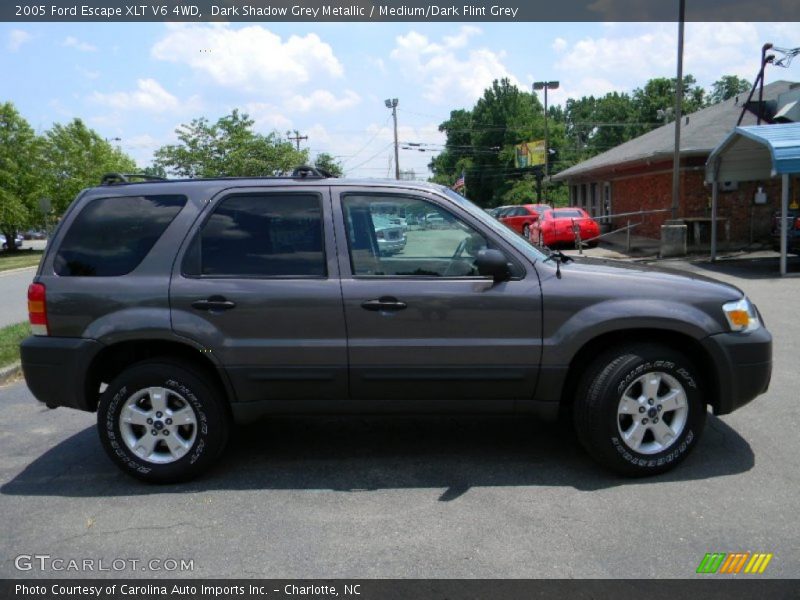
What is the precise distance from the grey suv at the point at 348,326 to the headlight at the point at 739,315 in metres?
0.02

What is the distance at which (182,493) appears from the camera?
4121 mm

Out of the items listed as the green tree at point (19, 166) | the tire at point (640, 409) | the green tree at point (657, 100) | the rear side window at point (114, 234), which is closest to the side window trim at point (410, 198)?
the tire at point (640, 409)

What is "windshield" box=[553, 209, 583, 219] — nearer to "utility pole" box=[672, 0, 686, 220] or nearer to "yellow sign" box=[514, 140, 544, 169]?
"utility pole" box=[672, 0, 686, 220]

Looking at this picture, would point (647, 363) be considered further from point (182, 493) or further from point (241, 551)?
point (182, 493)

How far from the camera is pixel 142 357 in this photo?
14.5ft

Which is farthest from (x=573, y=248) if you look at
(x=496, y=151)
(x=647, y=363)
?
(x=496, y=151)

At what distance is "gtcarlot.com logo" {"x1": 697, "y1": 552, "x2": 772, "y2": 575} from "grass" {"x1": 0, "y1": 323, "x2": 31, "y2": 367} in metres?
7.06

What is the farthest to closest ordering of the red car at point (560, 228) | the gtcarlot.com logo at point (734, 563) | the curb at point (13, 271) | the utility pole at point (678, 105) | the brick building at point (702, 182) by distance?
the curb at point (13, 271), the red car at point (560, 228), the brick building at point (702, 182), the utility pole at point (678, 105), the gtcarlot.com logo at point (734, 563)

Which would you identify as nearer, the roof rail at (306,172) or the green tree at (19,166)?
the roof rail at (306,172)

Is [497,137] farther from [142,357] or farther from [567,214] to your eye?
[142,357]

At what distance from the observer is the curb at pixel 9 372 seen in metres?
7.07

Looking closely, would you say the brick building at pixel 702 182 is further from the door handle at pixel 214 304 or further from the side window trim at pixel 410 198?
the door handle at pixel 214 304

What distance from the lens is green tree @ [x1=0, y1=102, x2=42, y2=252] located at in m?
38.5

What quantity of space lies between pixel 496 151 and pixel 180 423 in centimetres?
8095
